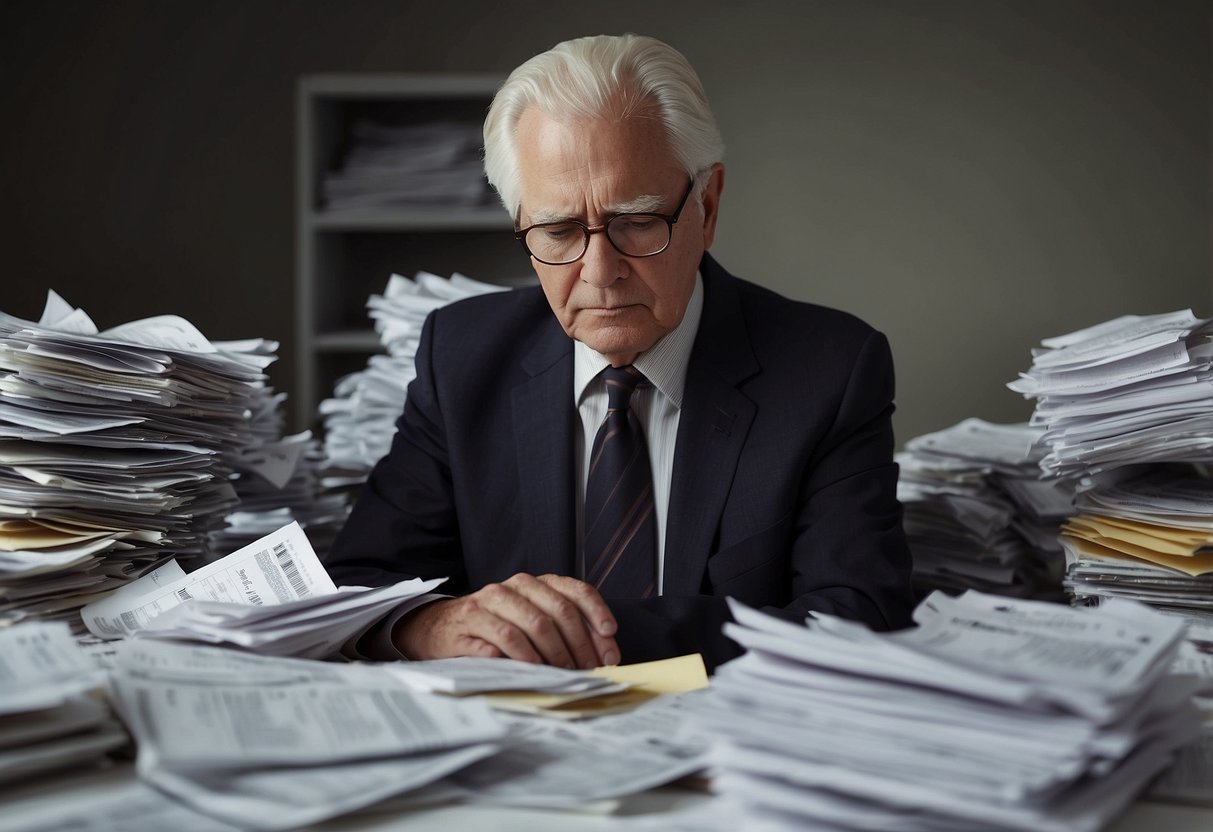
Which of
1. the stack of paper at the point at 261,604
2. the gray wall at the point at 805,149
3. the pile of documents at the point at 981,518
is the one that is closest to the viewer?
the stack of paper at the point at 261,604

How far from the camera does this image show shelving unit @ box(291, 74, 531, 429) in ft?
11.4

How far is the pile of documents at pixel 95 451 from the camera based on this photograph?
1299 mm

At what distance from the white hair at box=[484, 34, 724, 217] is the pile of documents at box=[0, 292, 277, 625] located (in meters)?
0.49

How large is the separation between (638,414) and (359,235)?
101 inches

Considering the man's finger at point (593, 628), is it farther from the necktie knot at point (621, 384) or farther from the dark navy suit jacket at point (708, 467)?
the necktie knot at point (621, 384)

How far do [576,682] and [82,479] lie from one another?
2.34ft

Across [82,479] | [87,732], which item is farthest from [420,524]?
[87,732]

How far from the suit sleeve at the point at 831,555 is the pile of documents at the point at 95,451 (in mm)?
582

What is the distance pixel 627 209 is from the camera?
4.77ft

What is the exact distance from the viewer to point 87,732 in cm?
81

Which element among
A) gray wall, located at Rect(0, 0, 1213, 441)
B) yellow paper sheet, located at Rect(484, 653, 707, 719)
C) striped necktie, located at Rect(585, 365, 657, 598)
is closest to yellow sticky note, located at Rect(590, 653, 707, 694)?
yellow paper sheet, located at Rect(484, 653, 707, 719)

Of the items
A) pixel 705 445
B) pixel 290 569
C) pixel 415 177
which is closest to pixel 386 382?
pixel 705 445

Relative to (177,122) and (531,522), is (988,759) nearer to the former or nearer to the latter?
(531,522)

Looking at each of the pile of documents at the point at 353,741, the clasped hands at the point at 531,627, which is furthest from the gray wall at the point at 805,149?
the pile of documents at the point at 353,741
